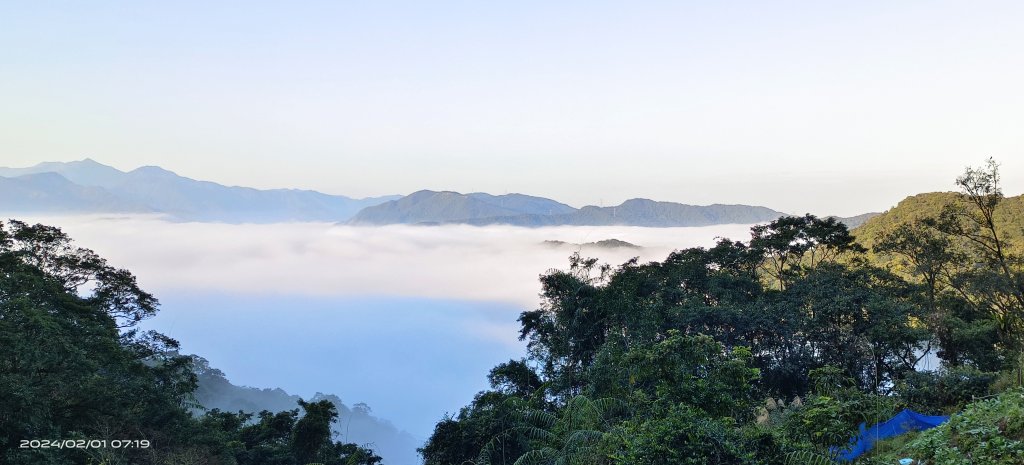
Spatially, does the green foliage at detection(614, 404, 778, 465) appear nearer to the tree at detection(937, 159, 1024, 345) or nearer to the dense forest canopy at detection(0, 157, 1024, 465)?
the dense forest canopy at detection(0, 157, 1024, 465)

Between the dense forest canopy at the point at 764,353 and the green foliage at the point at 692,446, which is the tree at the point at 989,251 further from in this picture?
the green foliage at the point at 692,446

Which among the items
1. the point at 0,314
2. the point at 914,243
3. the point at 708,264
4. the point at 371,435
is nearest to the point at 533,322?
the point at 708,264

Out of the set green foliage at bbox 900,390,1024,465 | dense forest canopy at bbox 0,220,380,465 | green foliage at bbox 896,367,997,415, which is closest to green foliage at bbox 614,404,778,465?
green foliage at bbox 900,390,1024,465

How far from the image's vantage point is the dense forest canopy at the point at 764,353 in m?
6.15

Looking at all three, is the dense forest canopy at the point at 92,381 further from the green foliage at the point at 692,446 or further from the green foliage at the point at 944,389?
the green foliage at the point at 944,389

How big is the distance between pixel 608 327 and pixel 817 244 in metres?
14.6

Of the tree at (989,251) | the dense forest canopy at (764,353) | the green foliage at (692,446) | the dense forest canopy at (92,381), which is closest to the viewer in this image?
the green foliage at (692,446)

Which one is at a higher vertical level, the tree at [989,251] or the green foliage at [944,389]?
the tree at [989,251]

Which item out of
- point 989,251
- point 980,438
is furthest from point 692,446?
point 989,251

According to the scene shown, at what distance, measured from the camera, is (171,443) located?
16562 mm

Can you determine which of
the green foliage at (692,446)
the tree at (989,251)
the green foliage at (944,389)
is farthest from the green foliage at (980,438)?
the tree at (989,251)

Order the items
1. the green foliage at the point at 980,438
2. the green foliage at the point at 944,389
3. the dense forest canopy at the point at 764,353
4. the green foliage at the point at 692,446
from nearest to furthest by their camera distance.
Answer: the green foliage at the point at 980,438 < the green foliage at the point at 692,446 < the dense forest canopy at the point at 764,353 < the green foliage at the point at 944,389

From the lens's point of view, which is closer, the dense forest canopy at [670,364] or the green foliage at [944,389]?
the dense forest canopy at [670,364]

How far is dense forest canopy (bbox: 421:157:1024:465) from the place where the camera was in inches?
242
